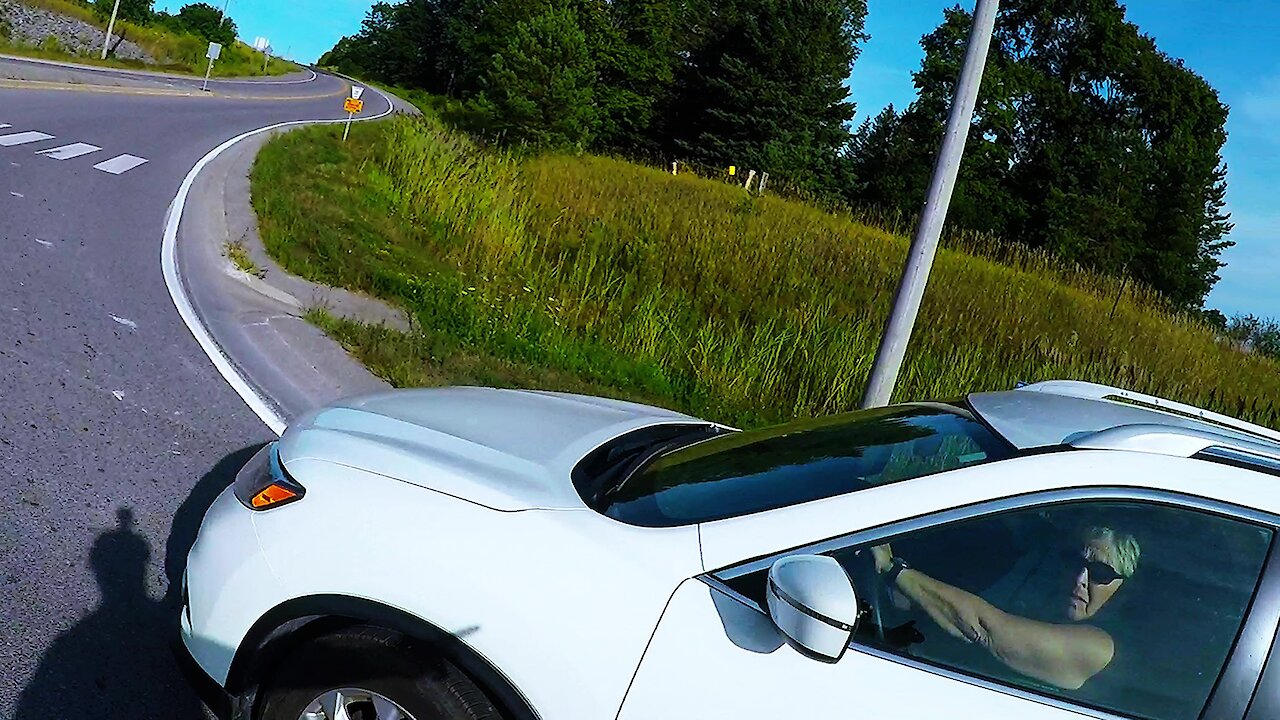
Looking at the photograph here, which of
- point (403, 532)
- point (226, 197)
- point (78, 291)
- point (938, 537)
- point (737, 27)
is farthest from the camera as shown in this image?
point (737, 27)

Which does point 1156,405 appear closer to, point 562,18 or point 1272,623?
point 1272,623

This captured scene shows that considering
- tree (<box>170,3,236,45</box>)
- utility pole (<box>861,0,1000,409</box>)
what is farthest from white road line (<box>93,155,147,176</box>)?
tree (<box>170,3,236,45</box>)

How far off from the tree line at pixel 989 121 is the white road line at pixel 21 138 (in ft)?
96.2

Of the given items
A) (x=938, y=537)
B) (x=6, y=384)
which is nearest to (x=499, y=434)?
(x=938, y=537)

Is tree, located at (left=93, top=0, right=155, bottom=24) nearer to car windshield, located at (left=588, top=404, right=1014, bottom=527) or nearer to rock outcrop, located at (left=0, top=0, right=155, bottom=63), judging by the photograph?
rock outcrop, located at (left=0, top=0, right=155, bottom=63)

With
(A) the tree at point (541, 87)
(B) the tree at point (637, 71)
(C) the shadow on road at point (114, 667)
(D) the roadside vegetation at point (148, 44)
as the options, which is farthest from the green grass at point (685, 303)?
(B) the tree at point (637, 71)

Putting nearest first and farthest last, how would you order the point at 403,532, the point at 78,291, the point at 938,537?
the point at 938,537 < the point at 403,532 < the point at 78,291

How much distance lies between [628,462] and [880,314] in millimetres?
7857

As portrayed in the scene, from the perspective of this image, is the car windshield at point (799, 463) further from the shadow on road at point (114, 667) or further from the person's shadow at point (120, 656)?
the shadow on road at point (114, 667)

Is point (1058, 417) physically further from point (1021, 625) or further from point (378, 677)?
point (378, 677)

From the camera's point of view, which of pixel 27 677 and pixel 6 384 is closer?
pixel 27 677

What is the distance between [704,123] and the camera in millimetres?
49812

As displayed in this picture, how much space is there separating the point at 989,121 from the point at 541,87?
93.2 feet

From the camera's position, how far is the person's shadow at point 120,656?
9.82 ft
